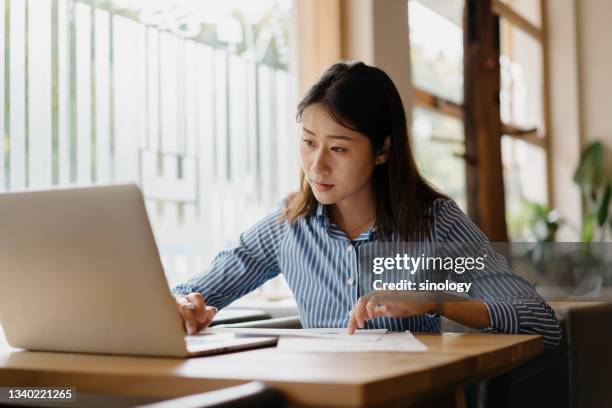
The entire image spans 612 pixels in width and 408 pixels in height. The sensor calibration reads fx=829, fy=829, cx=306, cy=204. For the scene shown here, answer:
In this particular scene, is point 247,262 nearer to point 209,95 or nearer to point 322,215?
point 322,215

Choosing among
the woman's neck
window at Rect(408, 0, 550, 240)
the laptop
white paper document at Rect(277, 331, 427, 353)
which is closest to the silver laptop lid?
the laptop

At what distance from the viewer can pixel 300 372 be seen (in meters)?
1.02

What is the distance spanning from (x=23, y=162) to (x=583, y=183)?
5.48 m

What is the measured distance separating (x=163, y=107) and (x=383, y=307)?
175 cm

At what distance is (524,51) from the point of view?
719 cm

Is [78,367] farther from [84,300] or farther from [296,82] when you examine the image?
[296,82]

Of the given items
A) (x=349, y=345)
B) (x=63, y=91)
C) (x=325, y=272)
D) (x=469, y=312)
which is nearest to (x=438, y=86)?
(x=63, y=91)

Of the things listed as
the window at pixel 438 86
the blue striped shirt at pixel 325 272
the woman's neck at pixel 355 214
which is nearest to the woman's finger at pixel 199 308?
the blue striped shirt at pixel 325 272

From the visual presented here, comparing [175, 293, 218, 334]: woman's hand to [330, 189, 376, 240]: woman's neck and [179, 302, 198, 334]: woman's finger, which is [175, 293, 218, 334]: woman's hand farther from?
[330, 189, 376, 240]: woman's neck

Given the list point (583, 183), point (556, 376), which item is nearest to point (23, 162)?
point (556, 376)

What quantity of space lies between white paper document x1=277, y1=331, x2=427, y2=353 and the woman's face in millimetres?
475

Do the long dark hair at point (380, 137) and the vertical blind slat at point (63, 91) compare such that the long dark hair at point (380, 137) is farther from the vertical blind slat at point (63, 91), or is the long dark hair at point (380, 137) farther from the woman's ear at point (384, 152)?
the vertical blind slat at point (63, 91)

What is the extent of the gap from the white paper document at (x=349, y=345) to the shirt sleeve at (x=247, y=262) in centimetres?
59

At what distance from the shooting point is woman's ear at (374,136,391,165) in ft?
6.47
